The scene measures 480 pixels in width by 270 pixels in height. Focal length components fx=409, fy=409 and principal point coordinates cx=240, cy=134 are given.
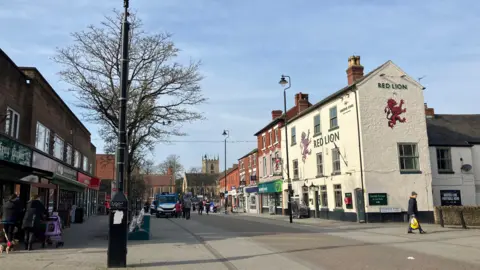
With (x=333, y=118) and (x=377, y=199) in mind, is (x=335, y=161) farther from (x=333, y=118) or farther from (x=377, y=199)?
(x=377, y=199)

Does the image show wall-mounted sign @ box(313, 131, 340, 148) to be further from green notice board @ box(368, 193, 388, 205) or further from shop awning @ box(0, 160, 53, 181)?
shop awning @ box(0, 160, 53, 181)

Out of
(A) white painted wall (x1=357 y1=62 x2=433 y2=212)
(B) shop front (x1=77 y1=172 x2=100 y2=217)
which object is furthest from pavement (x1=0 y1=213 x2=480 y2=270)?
(B) shop front (x1=77 y1=172 x2=100 y2=217)

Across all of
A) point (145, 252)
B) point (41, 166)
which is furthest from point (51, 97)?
point (145, 252)

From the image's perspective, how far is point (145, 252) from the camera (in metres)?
12.0

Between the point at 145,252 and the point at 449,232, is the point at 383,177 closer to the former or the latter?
the point at 449,232

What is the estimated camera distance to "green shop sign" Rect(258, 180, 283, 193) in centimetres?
3810

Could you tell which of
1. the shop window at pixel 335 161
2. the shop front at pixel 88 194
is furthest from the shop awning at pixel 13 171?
the shop window at pixel 335 161

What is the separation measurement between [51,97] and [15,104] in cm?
539

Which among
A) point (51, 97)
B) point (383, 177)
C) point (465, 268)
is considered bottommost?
point (465, 268)

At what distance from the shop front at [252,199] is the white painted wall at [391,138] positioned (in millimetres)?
23221

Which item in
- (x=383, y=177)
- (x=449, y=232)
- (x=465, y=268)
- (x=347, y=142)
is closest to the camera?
(x=465, y=268)

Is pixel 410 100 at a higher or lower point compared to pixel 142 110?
higher

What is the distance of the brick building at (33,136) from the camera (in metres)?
14.6

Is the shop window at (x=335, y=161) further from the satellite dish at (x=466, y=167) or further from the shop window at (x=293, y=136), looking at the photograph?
the satellite dish at (x=466, y=167)
